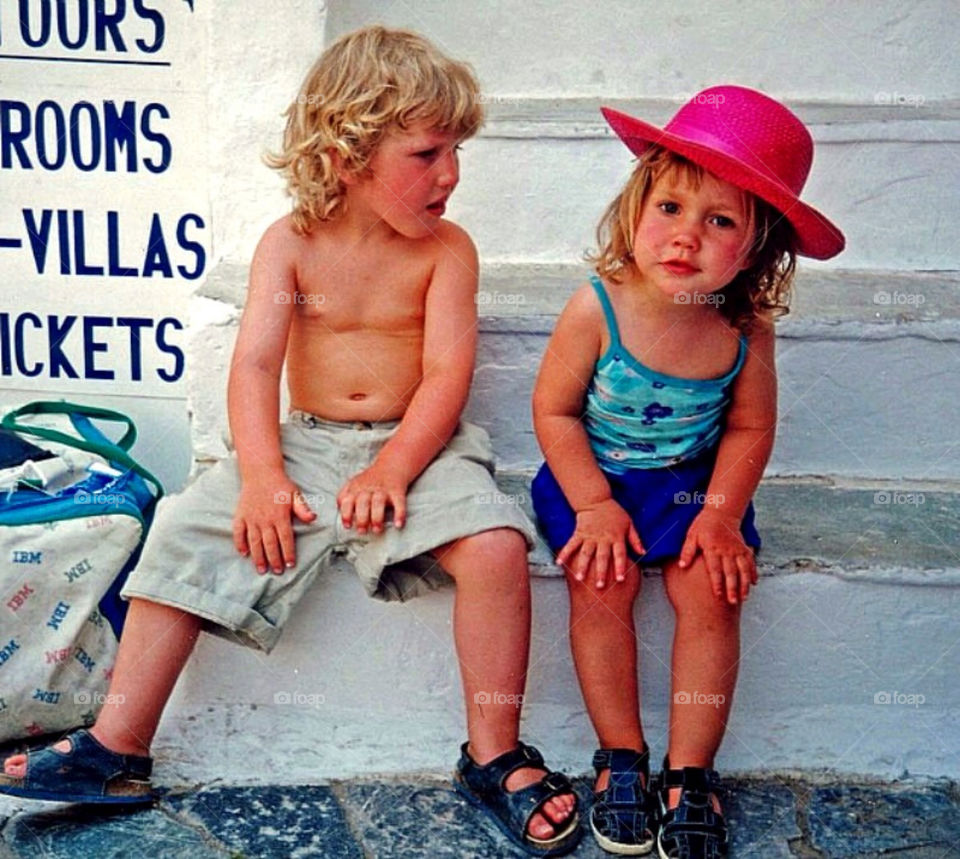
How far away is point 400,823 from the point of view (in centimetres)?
221

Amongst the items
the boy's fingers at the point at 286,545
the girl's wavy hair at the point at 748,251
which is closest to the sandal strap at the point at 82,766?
the boy's fingers at the point at 286,545

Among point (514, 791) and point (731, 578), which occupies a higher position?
point (731, 578)

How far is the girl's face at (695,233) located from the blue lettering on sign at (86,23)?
1442 mm

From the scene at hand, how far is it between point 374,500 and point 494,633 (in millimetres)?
287

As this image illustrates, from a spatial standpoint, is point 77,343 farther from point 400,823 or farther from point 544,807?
point 544,807

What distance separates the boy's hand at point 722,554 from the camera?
219 centimetres

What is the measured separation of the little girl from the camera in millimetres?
2152

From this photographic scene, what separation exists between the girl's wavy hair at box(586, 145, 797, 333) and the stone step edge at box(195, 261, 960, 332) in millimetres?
345

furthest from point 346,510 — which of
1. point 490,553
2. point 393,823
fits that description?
point 393,823

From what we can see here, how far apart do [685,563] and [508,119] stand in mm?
1247

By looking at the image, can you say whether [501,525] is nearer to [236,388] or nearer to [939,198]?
[236,388]

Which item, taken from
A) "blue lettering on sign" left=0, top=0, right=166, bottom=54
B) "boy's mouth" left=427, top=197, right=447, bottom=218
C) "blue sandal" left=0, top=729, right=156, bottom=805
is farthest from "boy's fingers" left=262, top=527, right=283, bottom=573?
"blue lettering on sign" left=0, top=0, right=166, bottom=54

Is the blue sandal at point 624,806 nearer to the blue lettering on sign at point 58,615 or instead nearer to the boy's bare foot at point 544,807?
the boy's bare foot at point 544,807

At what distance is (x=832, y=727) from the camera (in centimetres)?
237
